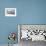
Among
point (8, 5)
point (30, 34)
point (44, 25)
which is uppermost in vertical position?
point (8, 5)

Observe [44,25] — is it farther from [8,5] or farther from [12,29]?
[8,5]

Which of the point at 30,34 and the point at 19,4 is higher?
the point at 19,4

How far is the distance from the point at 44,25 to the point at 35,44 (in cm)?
56

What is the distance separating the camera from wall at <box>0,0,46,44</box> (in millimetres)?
3332

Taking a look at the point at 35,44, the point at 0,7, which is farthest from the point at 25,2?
the point at 35,44

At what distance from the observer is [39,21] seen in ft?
10.9

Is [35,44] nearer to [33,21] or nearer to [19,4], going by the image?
[33,21]

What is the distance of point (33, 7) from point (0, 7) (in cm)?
90

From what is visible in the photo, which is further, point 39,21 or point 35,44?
point 39,21

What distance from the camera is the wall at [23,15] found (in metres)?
3.33

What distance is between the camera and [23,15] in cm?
334

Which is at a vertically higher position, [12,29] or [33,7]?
[33,7]

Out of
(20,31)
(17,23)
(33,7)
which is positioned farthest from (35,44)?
(33,7)

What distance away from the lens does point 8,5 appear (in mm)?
3354
